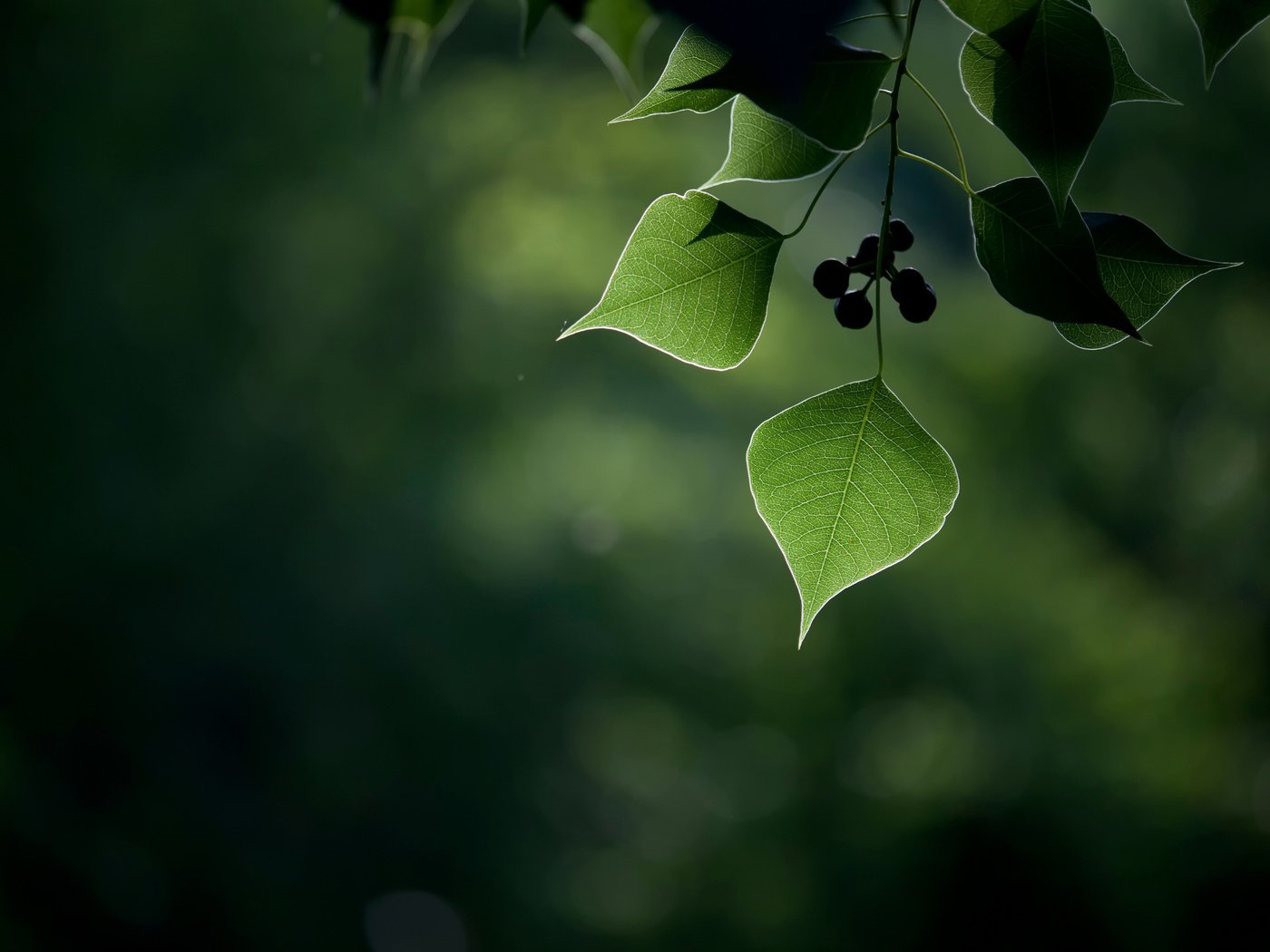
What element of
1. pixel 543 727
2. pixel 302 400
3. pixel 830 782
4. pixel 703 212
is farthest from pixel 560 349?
pixel 703 212

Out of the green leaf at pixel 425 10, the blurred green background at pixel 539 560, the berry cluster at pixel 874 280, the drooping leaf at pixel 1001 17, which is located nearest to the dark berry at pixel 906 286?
the berry cluster at pixel 874 280

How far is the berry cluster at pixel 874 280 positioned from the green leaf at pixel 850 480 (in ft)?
0.15

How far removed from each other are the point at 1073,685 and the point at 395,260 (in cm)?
386

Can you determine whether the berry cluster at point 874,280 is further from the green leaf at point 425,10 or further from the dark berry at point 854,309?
the green leaf at point 425,10

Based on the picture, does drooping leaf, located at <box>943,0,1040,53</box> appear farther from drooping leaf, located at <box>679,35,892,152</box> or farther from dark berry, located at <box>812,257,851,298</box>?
dark berry, located at <box>812,257,851,298</box>

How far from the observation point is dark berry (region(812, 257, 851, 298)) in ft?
1.89

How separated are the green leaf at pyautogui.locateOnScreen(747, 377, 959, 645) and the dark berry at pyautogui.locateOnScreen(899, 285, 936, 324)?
1.6 inches

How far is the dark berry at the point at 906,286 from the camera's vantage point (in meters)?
0.53

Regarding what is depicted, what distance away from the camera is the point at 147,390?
17.4 feet

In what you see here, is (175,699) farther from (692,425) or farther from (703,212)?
(703,212)

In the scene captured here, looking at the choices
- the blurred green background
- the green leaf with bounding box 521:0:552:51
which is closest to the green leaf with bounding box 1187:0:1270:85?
the green leaf with bounding box 521:0:552:51

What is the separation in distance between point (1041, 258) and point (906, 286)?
0.07 meters

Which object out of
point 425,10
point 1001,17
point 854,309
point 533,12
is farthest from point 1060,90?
point 425,10

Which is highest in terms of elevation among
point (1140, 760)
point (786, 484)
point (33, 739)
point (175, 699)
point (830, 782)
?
point (786, 484)
